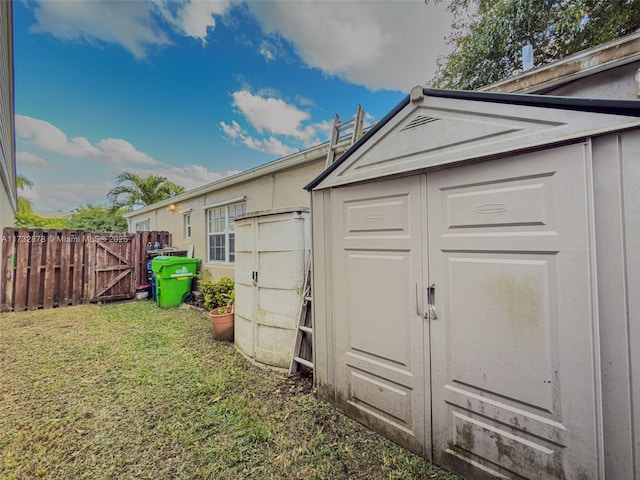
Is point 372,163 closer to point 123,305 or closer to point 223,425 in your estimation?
point 223,425

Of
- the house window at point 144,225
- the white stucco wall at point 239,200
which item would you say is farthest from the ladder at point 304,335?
the house window at point 144,225

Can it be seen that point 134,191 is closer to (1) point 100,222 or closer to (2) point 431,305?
(1) point 100,222

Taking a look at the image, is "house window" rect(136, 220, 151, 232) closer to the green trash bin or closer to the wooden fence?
the wooden fence

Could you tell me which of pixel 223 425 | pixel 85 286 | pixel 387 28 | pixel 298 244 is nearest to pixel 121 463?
pixel 223 425

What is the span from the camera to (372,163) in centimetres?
224

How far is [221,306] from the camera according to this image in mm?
5656

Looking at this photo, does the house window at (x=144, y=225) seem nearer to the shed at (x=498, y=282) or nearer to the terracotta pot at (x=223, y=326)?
the terracotta pot at (x=223, y=326)

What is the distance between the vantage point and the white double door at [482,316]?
4.66 feet

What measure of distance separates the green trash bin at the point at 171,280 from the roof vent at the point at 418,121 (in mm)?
6815

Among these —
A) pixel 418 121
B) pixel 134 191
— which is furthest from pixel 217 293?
pixel 134 191

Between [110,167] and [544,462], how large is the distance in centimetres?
2401

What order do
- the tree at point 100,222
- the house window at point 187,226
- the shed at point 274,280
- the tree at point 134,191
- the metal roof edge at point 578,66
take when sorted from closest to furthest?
the metal roof edge at point 578,66 → the shed at point 274,280 → the house window at point 187,226 → the tree at point 134,191 → the tree at point 100,222

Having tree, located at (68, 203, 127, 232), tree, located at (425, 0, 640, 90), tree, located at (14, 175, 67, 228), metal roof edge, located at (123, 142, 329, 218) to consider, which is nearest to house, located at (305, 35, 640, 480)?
metal roof edge, located at (123, 142, 329, 218)

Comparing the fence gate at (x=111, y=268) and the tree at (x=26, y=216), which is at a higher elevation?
the tree at (x=26, y=216)
